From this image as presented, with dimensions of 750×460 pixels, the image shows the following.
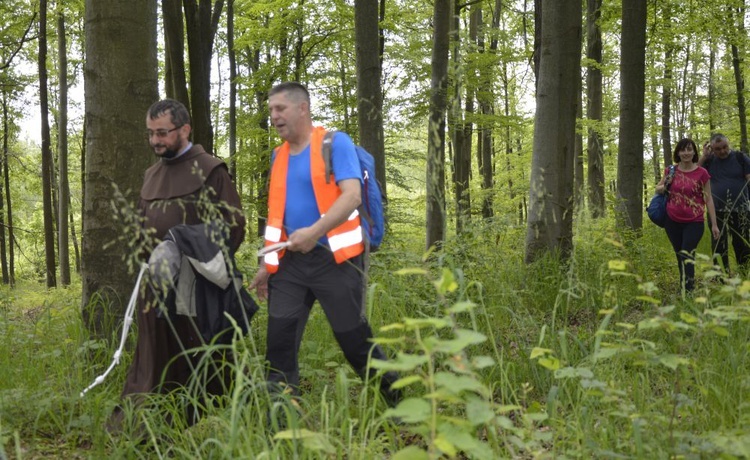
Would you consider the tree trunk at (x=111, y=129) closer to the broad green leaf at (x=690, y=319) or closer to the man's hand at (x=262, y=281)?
the man's hand at (x=262, y=281)

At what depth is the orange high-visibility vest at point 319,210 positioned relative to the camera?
3492 mm

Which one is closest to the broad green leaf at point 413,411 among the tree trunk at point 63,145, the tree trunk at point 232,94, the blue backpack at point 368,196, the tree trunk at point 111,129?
the blue backpack at point 368,196

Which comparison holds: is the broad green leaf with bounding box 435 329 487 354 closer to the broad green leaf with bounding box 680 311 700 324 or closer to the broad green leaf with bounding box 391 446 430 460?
the broad green leaf with bounding box 391 446 430 460

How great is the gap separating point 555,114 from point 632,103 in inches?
106

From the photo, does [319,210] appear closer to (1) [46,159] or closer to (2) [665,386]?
(2) [665,386]

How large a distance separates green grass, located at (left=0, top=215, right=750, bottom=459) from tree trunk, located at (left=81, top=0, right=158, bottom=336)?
41cm

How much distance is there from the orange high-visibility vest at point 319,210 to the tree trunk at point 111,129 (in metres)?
1.53

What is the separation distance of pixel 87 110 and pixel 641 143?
24.2 feet

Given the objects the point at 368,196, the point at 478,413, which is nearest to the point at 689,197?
the point at 368,196

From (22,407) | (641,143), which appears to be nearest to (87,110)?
(22,407)

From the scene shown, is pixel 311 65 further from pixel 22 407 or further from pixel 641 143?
pixel 22 407

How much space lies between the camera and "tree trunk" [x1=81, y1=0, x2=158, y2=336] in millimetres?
4617

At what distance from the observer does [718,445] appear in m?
2.18

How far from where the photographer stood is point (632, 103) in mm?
9133
